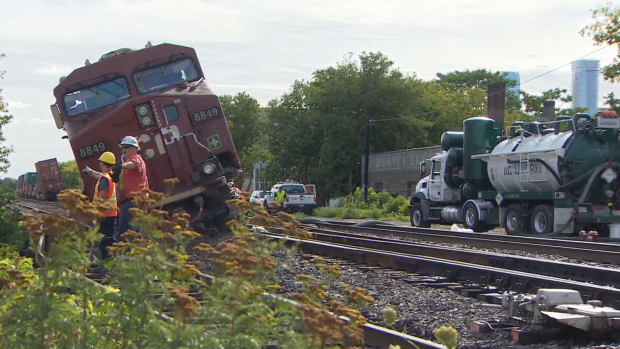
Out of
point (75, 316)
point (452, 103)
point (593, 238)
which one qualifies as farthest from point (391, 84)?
point (75, 316)

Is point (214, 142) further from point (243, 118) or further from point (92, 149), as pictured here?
point (243, 118)

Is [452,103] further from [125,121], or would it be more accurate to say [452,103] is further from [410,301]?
[410,301]

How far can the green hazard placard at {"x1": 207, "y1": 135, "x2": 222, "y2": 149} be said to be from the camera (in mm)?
14055

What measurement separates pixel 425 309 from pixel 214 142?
782 centimetres

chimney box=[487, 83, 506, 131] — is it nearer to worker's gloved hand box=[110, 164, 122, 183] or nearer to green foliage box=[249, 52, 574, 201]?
green foliage box=[249, 52, 574, 201]

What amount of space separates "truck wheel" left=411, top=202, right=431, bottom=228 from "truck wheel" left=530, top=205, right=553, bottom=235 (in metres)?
5.29

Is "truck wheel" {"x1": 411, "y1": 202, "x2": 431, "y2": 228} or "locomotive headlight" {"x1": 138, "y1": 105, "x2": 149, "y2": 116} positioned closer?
"locomotive headlight" {"x1": 138, "y1": 105, "x2": 149, "y2": 116}

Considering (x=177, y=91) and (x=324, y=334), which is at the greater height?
(x=177, y=91)

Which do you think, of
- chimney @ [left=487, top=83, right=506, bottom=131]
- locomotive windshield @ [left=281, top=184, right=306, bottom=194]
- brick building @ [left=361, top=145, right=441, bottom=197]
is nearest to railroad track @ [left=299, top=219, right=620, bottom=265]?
locomotive windshield @ [left=281, top=184, right=306, bottom=194]

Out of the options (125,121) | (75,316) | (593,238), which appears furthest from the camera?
(593,238)

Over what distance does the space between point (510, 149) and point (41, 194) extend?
1945 inches

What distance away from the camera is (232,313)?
10.0ft

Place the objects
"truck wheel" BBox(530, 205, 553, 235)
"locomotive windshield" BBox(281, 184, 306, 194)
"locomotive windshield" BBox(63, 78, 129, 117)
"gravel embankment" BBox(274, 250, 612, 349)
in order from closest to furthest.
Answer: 1. "gravel embankment" BBox(274, 250, 612, 349)
2. "locomotive windshield" BBox(63, 78, 129, 117)
3. "truck wheel" BBox(530, 205, 553, 235)
4. "locomotive windshield" BBox(281, 184, 306, 194)

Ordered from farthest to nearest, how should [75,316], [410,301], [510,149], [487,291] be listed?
[510,149] < [487,291] < [410,301] < [75,316]
